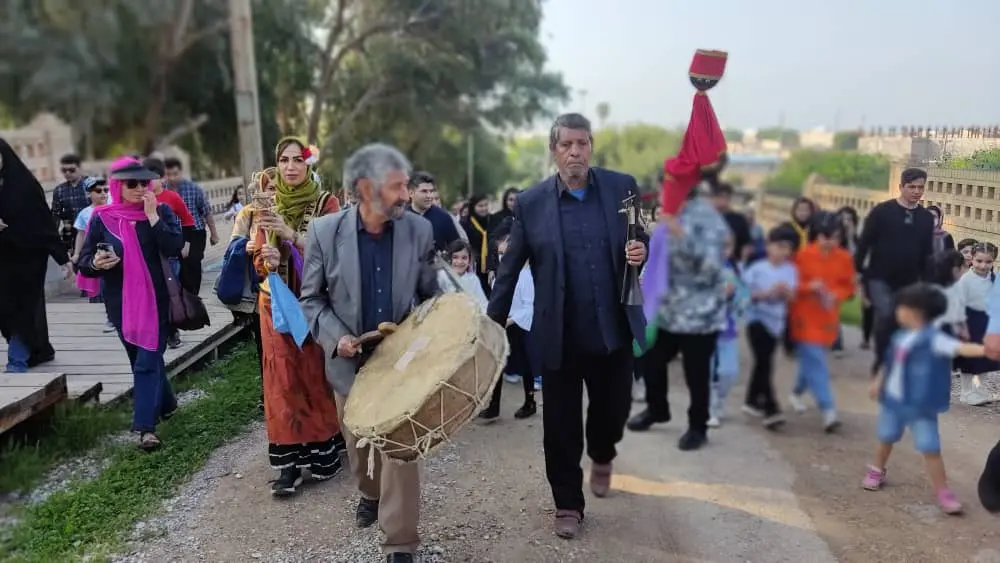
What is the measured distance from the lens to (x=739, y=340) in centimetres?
204

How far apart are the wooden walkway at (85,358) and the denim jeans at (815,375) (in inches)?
161

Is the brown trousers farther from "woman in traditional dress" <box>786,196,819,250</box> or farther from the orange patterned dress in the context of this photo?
"woman in traditional dress" <box>786,196,819,250</box>

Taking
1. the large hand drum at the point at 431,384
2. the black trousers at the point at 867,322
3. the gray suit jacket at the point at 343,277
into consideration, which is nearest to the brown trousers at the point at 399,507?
the large hand drum at the point at 431,384

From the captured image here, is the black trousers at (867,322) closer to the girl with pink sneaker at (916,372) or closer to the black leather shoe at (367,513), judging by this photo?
the girl with pink sneaker at (916,372)

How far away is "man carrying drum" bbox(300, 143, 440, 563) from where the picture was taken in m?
3.26

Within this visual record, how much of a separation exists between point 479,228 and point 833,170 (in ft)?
16.5

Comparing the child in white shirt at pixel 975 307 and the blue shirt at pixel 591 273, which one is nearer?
the child in white shirt at pixel 975 307

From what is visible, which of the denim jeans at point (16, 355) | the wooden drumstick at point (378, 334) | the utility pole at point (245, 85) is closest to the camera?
the wooden drumstick at point (378, 334)

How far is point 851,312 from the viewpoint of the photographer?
1994mm

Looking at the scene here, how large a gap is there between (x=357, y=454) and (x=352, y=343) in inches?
26.9

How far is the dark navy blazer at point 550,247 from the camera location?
292 centimetres

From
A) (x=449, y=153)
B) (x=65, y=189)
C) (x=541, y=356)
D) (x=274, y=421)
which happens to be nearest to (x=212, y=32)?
(x=449, y=153)

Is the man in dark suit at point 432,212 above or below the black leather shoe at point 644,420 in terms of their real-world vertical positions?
above

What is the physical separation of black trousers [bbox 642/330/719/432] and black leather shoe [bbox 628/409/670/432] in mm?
18
